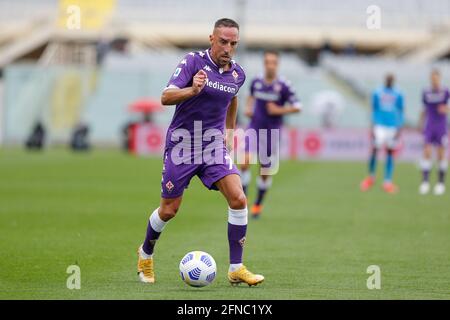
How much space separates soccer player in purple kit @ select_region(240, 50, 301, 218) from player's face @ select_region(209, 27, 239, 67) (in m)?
6.90

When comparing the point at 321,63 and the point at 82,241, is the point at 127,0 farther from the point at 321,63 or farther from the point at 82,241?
the point at 82,241

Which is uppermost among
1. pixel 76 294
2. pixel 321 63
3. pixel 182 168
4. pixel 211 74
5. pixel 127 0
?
pixel 127 0

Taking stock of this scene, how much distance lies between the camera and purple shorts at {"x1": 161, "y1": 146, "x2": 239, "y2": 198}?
9.93 metres

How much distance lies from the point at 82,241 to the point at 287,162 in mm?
22014

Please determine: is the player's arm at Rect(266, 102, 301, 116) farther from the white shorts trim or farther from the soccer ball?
the soccer ball

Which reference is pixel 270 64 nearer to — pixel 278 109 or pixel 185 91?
pixel 278 109

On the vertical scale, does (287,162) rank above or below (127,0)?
below

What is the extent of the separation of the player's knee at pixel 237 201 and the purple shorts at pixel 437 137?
14415 millimetres

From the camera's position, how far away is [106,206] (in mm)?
18453

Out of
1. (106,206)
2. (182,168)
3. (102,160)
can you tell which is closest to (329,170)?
(102,160)

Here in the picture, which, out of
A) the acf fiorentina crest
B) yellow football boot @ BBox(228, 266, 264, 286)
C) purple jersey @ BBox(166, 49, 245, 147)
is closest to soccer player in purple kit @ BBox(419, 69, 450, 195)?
the acf fiorentina crest

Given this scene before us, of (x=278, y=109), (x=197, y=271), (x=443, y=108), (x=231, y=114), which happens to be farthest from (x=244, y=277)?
(x=443, y=108)

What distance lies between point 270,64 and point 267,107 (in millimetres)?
812

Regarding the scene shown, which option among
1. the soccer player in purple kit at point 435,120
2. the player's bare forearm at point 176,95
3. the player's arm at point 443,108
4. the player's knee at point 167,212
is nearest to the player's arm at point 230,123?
the player's knee at point 167,212
